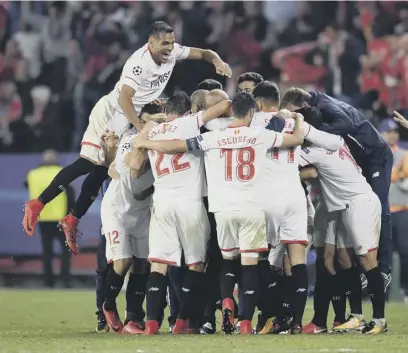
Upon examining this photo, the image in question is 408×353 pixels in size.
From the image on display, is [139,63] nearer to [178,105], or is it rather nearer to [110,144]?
[110,144]

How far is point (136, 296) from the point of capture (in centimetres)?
1101

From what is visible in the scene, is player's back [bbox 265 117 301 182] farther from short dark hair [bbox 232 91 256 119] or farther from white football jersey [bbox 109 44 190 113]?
white football jersey [bbox 109 44 190 113]

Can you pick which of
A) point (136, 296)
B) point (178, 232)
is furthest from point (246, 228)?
point (136, 296)

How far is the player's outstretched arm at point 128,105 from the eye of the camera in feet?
36.1

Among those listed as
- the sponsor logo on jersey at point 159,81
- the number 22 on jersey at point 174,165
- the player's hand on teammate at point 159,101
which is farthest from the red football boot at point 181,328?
the sponsor logo on jersey at point 159,81

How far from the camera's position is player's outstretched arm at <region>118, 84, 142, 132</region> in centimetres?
1102

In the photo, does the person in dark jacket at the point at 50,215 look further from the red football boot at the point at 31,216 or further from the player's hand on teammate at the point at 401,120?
the player's hand on teammate at the point at 401,120

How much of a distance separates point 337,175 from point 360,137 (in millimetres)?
582

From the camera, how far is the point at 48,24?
62.1ft

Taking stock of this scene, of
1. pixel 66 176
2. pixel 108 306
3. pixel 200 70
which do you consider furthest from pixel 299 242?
pixel 200 70

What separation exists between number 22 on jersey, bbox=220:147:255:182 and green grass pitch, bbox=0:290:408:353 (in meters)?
1.32

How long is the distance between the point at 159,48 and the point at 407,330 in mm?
3457

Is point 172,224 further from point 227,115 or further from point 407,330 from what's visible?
point 407,330

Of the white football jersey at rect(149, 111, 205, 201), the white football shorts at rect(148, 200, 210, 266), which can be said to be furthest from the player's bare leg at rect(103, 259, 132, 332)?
the white football jersey at rect(149, 111, 205, 201)
